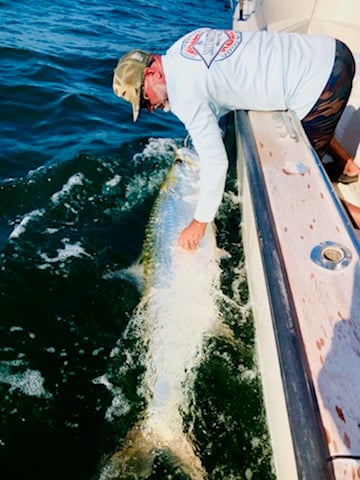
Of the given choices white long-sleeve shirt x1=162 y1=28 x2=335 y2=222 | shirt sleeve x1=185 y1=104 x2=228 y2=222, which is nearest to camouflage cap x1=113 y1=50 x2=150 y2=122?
white long-sleeve shirt x1=162 y1=28 x2=335 y2=222

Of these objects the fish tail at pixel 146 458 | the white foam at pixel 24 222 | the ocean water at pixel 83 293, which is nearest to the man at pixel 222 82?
the ocean water at pixel 83 293

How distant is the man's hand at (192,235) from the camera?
10.3 ft

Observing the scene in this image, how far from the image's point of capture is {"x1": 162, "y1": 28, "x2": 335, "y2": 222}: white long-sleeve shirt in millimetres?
2752

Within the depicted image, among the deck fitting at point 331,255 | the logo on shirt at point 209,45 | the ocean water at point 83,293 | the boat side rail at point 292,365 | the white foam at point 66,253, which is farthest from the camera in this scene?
the white foam at point 66,253

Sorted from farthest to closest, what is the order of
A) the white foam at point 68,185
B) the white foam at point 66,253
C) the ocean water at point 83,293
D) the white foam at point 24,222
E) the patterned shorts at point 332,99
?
the white foam at point 68,185, the white foam at point 24,222, the white foam at point 66,253, the patterned shorts at point 332,99, the ocean water at point 83,293

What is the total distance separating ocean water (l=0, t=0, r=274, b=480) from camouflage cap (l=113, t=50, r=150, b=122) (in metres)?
1.49

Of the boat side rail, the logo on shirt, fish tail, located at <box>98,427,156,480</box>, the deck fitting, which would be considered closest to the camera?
the boat side rail

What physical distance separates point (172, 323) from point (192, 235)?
2.05ft

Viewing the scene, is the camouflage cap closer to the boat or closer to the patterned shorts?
the boat

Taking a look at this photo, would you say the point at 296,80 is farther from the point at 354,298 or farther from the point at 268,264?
the point at 354,298

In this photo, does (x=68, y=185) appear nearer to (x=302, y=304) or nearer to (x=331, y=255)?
(x=331, y=255)

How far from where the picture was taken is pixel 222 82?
113 inches

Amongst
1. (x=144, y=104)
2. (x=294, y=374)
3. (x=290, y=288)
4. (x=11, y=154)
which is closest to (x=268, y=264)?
(x=290, y=288)

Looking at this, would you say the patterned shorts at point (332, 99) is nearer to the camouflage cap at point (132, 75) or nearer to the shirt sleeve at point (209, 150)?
the shirt sleeve at point (209, 150)
